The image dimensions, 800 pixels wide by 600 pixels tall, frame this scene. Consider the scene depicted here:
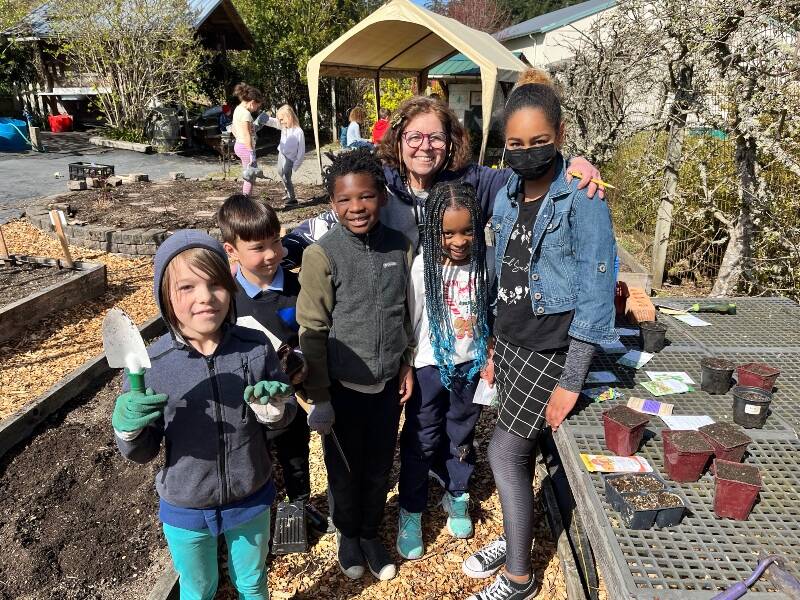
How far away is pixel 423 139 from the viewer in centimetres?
241

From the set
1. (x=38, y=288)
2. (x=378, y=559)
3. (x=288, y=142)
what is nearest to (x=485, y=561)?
(x=378, y=559)

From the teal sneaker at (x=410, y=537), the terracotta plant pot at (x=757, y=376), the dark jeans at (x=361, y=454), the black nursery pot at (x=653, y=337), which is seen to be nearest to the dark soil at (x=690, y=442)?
the terracotta plant pot at (x=757, y=376)

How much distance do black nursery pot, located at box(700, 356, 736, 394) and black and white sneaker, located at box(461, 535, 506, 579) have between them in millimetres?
1199

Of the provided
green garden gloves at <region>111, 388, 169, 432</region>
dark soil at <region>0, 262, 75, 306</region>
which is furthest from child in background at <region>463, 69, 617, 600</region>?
dark soil at <region>0, 262, 75, 306</region>

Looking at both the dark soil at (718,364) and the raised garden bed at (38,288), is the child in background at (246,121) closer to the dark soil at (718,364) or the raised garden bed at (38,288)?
the raised garden bed at (38,288)

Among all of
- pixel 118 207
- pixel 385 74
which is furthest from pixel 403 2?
pixel 118 207

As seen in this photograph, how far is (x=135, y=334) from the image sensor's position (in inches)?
63.4

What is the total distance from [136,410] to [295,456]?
1.34 metres

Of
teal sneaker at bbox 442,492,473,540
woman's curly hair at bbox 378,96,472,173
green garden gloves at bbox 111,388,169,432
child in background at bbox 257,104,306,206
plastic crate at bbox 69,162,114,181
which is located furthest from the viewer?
plastic crate at bbox 69,162,114,181

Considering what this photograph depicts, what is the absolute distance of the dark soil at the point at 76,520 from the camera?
254cm

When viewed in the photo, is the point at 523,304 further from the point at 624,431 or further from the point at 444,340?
the point at 624,431

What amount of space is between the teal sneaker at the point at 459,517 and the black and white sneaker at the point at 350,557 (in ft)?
1.64

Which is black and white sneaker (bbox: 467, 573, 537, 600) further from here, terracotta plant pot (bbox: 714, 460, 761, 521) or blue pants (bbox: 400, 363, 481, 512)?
terracotta plant pot (bbox: 714, 460, 761, 521)

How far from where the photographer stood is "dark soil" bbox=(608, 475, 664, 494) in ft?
5.48
